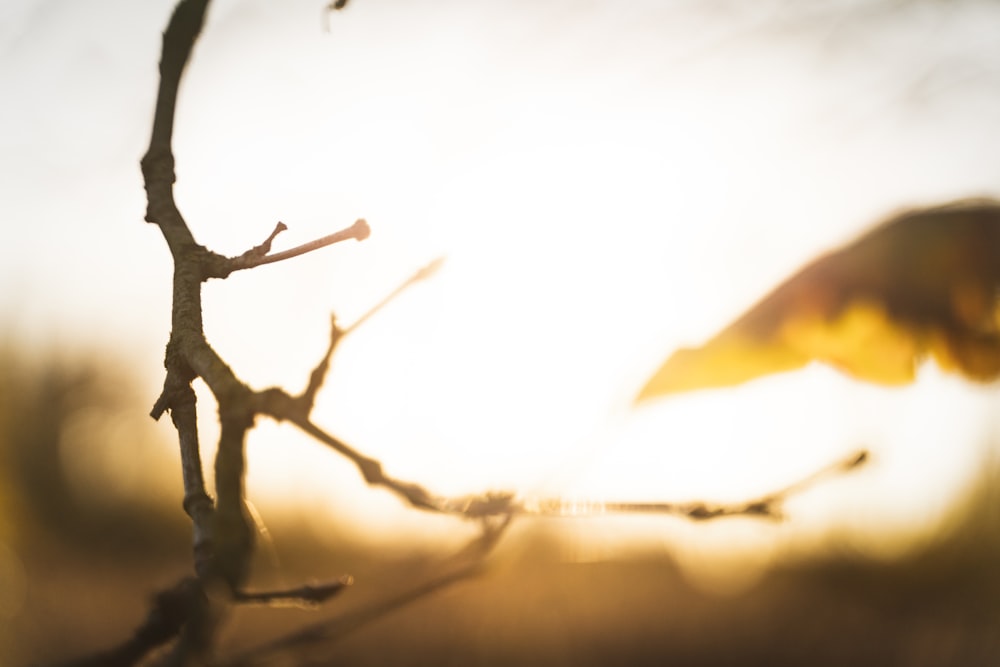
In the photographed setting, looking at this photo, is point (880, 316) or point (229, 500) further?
point (880, 316)

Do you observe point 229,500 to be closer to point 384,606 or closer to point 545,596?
point 384,606

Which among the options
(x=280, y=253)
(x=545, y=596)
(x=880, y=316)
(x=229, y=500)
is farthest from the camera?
(x=545, y=596)

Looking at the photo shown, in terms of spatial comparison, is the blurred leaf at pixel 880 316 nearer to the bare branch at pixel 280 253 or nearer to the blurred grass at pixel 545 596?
the bare branch at pixel 280 253

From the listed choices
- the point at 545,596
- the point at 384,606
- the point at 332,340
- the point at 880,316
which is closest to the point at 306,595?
the point at 384,606

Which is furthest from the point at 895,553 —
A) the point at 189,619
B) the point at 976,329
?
the point at 189,619

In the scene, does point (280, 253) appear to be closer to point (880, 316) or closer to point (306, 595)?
point (306, 595)

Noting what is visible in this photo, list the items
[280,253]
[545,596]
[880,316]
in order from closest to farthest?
[280,253]
[880,316]
[545,596]

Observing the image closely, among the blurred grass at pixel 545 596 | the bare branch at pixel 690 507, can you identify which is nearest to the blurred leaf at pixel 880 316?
the bare branch at pixel 690 507

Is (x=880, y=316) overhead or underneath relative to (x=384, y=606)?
overhead
